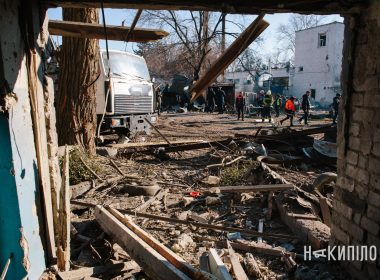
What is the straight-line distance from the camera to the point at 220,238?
4398 millimetres

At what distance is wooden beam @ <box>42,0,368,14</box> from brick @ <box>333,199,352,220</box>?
1.83 metres

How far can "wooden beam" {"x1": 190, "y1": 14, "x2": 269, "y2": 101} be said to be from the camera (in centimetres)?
328

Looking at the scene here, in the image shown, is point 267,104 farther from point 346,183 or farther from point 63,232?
point 63,232

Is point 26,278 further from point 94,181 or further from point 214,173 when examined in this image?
point 214,173

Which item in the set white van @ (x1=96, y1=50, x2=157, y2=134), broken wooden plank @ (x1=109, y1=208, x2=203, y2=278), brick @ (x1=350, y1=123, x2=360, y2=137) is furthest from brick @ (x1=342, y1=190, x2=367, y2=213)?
white van @ (x1=96, y1=50, x2=157, y2=134)

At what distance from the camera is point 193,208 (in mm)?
5523

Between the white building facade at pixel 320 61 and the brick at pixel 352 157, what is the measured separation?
33215 mm

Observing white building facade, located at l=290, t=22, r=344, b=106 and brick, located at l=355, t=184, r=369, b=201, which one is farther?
white building facade, located at l=290, t=22, r=344, b=106

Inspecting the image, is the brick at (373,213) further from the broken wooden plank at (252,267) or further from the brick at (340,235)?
the broken wooden plank at (252,267)

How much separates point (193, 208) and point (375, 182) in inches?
121

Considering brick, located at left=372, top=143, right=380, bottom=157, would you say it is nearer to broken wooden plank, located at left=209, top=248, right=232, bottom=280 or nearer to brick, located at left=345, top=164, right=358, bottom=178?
brick, located at left=345, top=164, right=358, bottom=178

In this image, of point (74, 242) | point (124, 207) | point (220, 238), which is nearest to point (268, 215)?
point (220, 238)

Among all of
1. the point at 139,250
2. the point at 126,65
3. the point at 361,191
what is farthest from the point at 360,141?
the point at 126,65

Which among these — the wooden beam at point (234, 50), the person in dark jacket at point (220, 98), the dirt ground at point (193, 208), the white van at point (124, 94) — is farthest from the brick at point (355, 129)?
the person in dark jacket at point (220, 98)
